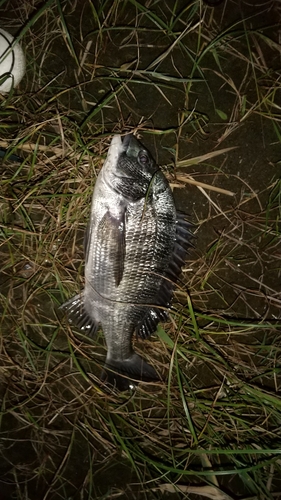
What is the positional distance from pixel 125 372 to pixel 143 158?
3.90 feet

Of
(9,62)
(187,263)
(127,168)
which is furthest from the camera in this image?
(187,263)

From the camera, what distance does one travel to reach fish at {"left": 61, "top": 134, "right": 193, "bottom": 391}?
181 cm

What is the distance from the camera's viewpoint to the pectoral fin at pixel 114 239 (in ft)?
5.98

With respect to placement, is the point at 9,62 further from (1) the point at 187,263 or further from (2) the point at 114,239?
(1) the point at 187,263

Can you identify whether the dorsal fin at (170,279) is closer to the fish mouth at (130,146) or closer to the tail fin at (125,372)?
the tail fin at (125,372)

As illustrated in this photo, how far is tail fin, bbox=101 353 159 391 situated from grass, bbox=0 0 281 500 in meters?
0.11

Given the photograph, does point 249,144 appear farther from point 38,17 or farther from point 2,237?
point 2,237

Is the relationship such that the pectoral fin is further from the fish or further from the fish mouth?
the fish mouth

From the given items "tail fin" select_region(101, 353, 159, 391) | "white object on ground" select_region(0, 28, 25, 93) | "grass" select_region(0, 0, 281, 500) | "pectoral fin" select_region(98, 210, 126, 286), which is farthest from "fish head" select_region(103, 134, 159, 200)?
"tail fin" select_region(101, 353, 159, 391)

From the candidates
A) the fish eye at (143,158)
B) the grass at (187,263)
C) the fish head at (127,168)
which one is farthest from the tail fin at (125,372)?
the fish eye at (143,158)

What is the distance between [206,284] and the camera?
7.52 feet

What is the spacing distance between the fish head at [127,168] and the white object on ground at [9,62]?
2.29 ft

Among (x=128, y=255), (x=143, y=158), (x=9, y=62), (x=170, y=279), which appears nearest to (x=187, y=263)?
(x=170, y=279)

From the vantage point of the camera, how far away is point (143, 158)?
1.83 metres
